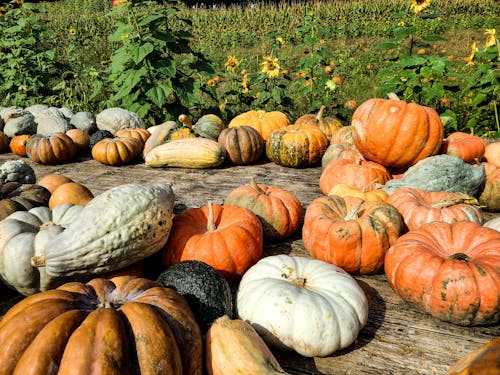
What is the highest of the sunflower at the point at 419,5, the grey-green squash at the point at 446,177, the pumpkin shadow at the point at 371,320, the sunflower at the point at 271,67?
the sunflower at the point at 419,5

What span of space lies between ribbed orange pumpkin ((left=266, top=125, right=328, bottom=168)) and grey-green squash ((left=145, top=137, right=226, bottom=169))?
0.66m

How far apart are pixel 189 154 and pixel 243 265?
242 cm

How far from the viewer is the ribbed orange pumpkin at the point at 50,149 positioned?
5.06 m

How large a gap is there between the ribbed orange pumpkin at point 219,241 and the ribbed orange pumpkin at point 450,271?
881 mm

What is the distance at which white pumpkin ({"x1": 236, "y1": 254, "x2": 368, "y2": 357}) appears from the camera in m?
1.95

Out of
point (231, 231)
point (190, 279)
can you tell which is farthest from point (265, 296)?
point (231, 231)

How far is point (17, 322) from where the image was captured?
158 centimetres

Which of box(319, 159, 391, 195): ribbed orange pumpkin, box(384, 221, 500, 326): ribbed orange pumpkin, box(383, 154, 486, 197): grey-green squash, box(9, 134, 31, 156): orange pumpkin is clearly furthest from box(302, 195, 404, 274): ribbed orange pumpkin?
box(9, 134, 31, 156): orange pumpkin

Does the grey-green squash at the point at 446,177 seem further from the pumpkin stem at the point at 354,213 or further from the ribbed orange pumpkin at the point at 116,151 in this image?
the ribbed orange pumpkin at the point at 116,151

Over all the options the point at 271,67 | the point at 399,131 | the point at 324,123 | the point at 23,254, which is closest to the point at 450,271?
the point at 399,131

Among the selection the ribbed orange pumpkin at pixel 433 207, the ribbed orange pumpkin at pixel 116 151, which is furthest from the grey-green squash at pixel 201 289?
the ribbed orange pumpkin at pixel 116 151

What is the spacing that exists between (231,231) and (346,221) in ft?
2.54

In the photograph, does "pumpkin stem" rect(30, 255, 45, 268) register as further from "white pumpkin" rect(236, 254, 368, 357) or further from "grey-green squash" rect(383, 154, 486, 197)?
"grey-green squash" rect(383, 154, 486, 197)

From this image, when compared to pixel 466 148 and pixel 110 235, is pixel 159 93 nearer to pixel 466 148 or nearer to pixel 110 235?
pixel 110 235
